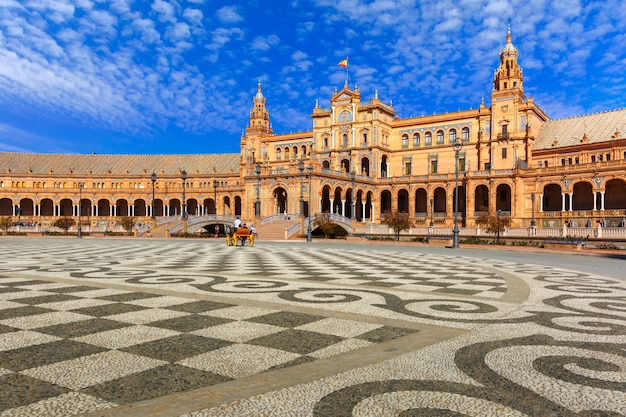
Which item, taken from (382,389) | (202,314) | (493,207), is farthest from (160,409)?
(493,207)

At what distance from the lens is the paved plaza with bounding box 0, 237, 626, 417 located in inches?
136

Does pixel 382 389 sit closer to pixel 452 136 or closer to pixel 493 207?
pixel 493 207

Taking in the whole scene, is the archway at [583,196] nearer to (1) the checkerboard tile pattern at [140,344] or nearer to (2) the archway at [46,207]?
(1) the checkerboard tile pattern at [140,344]

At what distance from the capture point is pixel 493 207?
59.8 m

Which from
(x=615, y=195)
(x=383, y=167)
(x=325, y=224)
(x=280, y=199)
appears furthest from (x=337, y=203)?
(x=615, y=195)

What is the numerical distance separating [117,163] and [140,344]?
10559cm

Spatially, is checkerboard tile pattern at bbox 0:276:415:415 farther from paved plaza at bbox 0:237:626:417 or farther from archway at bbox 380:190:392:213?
archway at bbox 380:190:392:213

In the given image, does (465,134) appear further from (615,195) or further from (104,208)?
(104,208)

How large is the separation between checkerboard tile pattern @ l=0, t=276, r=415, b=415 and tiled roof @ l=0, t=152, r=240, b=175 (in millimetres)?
90460

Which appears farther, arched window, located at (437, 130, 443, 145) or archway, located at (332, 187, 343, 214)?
arched window, located at (437, 130, 443, 145)

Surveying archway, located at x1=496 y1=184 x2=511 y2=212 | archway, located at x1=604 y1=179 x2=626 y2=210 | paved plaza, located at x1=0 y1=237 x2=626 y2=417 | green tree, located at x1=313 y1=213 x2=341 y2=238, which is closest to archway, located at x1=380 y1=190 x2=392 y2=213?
archway, located at x1=496 y1=184 x2=511 y2=212

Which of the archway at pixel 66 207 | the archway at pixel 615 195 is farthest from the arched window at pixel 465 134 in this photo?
the archway at pixel 66 207

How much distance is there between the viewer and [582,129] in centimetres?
6394

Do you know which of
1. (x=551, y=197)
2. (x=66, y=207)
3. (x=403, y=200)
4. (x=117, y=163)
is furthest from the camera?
(x=117, y=163)
